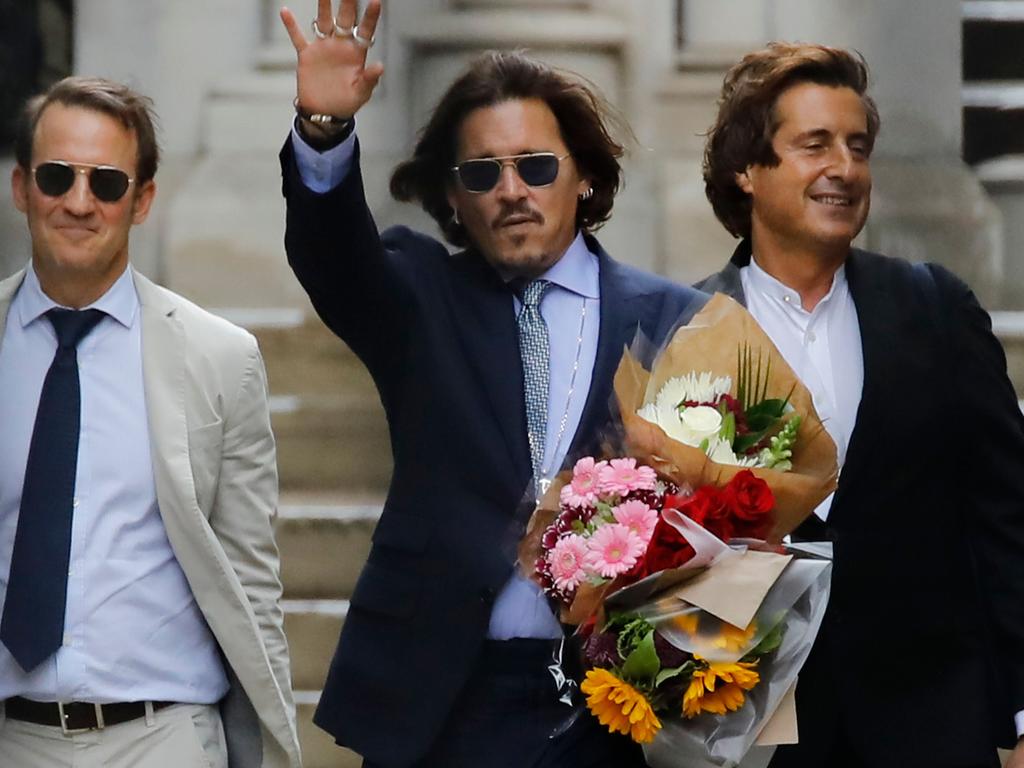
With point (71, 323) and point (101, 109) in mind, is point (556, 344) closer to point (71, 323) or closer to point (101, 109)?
point (71, 323)

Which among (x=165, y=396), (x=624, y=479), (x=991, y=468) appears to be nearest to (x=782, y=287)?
(x=991, y=468)

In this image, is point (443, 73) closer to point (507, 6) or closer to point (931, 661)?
point (507, 6)

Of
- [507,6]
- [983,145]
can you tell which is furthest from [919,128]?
[507,6]

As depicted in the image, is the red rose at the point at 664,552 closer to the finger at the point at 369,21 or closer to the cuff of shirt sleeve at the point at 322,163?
the cuff of shirt sleeve at the point at 322,163

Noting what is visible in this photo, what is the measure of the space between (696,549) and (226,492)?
43.6 inches

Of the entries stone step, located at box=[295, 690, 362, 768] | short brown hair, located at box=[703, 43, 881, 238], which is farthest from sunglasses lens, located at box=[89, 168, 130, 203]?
stone step, located at box=[295, 690, 362, 768]

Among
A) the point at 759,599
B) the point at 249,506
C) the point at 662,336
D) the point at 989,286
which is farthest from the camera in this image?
the point at 989,286

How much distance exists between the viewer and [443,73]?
211 inches

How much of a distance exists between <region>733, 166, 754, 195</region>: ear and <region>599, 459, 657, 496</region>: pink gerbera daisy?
1.05m

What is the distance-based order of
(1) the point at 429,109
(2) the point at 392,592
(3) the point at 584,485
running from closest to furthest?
(3) the point at 584,485 → (2) the point at 392,592 → (1) the point at 429,109

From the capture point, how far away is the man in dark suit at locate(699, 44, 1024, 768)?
12.3 ft

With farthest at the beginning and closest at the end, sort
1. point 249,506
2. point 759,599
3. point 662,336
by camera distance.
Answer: point 249,506
point 662,336
point 759,599

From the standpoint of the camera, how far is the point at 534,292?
3682 mm

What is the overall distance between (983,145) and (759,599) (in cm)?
264
